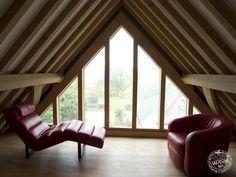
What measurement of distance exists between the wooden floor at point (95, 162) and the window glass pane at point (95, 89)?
971 millimetres

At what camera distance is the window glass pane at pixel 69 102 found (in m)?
5.30

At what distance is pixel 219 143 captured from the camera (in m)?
3.04

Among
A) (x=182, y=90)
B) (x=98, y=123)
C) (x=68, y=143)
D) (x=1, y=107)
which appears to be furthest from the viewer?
(x=98, y=123)

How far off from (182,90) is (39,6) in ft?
11.6

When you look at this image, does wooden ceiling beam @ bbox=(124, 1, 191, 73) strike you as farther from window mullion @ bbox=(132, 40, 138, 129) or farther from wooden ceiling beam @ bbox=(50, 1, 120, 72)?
window mullion @ bbox=(132, 40, 138, 129)

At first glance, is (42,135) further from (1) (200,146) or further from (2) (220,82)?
(2) (220,82)

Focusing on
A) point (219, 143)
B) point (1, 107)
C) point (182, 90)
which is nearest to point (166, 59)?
point (182, 90)

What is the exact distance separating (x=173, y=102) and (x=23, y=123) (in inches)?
127

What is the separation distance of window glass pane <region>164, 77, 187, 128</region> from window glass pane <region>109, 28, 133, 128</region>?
0.84m

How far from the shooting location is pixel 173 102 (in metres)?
5.16

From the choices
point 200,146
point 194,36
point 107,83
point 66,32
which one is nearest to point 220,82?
point 194,36

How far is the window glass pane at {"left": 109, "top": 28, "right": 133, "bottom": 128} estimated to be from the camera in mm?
5070

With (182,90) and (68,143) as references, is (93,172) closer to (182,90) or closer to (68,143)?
(68,143)

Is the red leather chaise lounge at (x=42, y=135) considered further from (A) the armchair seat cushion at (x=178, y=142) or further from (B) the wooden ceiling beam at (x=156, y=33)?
(B) the wooden ceiling beam at (x=156, y=33)
